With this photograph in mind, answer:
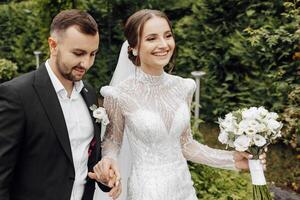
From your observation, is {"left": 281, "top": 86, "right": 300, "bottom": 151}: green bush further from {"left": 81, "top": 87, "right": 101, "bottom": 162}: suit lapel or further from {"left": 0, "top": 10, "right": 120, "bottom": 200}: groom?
{"left": 0, "top": 10, "right": 120, "bottom": 200}: groom

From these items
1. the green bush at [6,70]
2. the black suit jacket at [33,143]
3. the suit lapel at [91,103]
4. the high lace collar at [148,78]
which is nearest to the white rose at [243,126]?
the high lace collar at [148,78]

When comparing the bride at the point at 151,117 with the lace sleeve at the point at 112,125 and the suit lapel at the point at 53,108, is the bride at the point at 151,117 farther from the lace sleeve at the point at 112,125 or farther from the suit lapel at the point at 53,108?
the suit lapel at the point at 53,108

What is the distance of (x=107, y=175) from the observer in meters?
2.40

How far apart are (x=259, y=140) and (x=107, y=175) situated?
3.08ft

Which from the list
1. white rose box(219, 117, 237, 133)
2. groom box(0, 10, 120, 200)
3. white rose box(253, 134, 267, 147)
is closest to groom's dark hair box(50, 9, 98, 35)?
groom box(0, 10, 120, 200)

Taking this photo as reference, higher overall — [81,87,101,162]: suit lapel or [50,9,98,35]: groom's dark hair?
[50,9,98,35]: groom's dark hair

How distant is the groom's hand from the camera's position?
2.38 m

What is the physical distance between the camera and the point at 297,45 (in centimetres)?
678

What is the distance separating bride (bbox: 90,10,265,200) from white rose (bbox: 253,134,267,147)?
0.15 metres

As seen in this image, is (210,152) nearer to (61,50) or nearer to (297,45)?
(61,50)

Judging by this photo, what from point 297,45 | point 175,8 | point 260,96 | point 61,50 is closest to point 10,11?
point 175,8

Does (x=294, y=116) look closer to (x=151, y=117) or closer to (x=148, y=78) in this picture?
(x=148, y=78)

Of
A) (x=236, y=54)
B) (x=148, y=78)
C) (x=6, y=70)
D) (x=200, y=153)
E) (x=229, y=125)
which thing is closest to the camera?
(x=229, y=125)

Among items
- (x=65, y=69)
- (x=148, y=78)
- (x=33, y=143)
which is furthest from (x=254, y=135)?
(x=33, y=143)
